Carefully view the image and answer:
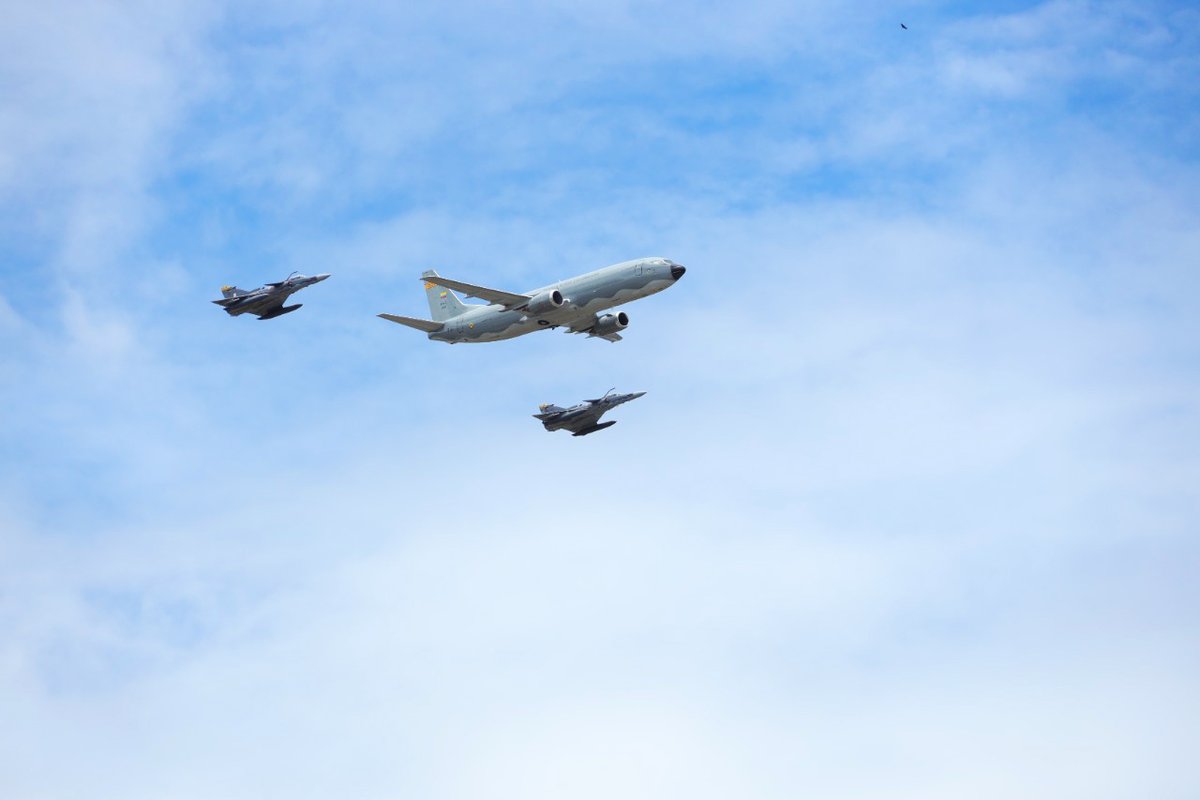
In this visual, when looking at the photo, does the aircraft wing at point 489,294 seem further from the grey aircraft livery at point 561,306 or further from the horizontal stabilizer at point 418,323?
the horizontal stabilizer at point 418,323

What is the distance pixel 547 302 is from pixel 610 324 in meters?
7.49

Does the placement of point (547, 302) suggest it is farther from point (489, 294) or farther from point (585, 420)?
point (585, 420)

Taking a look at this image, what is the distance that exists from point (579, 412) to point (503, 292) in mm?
11118

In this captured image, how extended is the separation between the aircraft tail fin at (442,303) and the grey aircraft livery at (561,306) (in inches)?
57.2

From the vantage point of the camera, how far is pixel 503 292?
296 feet

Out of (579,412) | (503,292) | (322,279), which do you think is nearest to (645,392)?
(579,412)

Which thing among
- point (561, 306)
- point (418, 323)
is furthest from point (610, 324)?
point (418, 323)

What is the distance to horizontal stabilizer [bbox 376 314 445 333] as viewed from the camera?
315ft

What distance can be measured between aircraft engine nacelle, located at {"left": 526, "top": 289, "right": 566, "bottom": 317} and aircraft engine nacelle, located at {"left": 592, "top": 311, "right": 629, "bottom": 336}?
5.70m

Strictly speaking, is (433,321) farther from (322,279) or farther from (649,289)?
(649,289)

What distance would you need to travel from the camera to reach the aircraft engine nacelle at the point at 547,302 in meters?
89.2

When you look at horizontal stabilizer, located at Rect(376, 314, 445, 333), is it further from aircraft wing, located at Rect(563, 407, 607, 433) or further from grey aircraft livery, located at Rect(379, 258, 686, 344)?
aircraft wing, located at Rect(563, 407, 607, 433)

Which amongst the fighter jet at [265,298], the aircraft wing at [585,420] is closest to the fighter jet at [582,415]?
the aircraft wing at [585,420]

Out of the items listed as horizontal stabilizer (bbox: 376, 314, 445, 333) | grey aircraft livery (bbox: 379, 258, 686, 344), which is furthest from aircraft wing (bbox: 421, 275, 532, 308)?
horizontal stabilizer (bbox: 376, 314, 445, 333)
